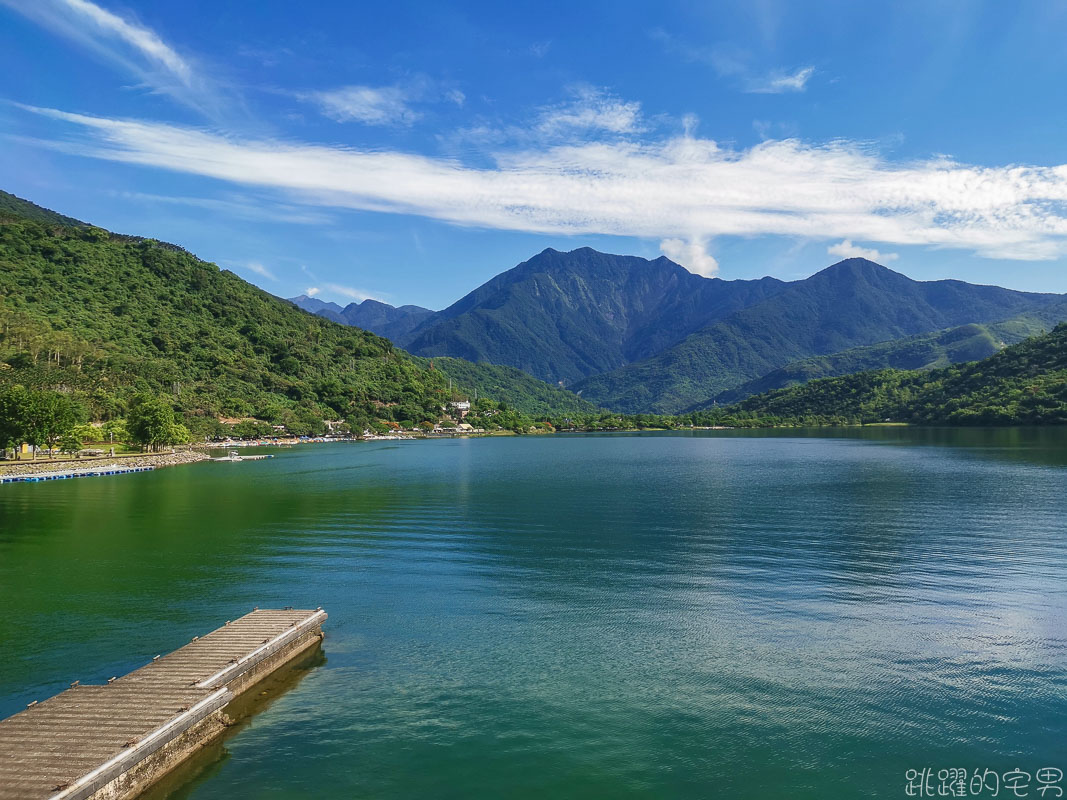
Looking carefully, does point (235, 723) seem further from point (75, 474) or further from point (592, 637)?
point (75, 474)

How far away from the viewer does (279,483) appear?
70.8 metres

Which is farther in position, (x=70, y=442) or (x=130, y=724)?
(x=70, y=442)

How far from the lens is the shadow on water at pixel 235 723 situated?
12227mm

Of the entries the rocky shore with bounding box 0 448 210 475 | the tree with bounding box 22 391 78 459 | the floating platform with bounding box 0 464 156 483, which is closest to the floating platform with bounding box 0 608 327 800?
the floating platform with bounding box 0 464 156 483

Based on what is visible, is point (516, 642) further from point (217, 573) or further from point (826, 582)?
point (217, 573)

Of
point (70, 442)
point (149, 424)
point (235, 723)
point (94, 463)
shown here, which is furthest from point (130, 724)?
point (149, 424)

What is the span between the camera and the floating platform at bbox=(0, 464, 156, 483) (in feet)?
231

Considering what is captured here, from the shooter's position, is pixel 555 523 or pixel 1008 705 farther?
pixel 555 523

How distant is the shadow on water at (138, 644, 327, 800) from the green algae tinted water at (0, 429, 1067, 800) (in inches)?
2.9

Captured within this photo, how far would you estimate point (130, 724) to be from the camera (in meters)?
13.1

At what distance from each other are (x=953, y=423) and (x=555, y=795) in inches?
8885

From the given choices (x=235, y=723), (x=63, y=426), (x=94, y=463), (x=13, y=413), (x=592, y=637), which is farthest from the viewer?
(x=94, y=463)

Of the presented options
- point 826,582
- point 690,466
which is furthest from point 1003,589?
point 690,466

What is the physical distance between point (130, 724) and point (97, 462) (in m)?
91.7
